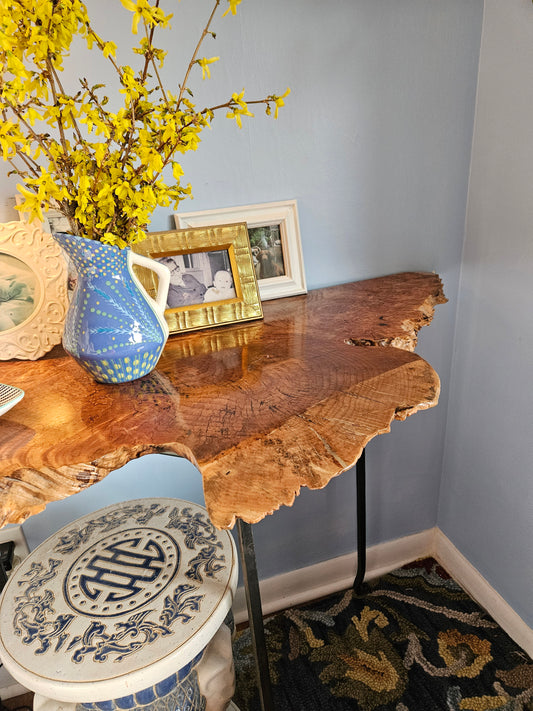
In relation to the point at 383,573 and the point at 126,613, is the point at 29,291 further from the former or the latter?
the point at 383,573

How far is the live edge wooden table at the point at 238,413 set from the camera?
517 millimetres

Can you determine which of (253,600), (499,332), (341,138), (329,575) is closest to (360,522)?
(329,575)

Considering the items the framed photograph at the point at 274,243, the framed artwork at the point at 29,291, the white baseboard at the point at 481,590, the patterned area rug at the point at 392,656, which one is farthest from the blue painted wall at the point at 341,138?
the white baseboard at the point at 481,590

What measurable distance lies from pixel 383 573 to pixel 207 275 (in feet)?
3.82

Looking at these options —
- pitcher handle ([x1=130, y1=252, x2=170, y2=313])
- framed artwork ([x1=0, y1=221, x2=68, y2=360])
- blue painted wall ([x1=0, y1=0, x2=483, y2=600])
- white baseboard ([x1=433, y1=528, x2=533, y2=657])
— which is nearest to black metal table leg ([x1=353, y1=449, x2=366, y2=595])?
blue painted wall ([x1=0, y1=0, x2=483, y2=600])

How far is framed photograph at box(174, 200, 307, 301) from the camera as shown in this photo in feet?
3.55

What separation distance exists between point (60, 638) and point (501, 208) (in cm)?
126

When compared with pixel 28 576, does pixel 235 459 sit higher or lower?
higher

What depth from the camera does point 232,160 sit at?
105 centimetres

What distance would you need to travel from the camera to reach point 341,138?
1111 millimetres

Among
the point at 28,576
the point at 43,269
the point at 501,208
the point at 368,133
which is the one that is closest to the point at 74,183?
the point at 43,269

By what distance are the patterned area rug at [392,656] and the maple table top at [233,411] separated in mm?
926

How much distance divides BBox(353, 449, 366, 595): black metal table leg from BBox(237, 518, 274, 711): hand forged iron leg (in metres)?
0.58

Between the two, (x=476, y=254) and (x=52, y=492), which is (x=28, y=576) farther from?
(x=476, y=254)
